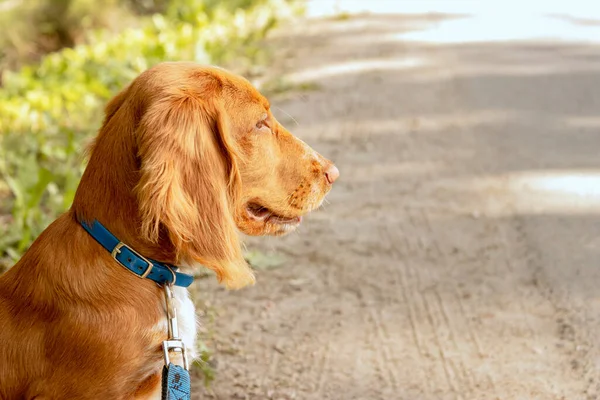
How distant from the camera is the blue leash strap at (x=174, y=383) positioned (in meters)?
2.42

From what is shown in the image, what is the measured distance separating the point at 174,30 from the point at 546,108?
523cm

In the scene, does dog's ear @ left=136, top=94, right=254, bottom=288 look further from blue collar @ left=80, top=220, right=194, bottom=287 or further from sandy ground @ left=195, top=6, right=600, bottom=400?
sandy ground @ left=195, top=6, right=600, bottom=400

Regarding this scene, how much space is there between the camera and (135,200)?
2602 mm

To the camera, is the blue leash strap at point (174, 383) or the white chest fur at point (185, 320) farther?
the white chest fur at point (185, 320)

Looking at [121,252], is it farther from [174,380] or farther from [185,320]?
[174,380]

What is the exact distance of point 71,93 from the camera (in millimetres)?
7223

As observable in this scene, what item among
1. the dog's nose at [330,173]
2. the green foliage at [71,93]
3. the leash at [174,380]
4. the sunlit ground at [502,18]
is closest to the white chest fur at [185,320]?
the leash at [174,380]

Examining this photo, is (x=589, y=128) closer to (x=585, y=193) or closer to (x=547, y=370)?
(x=585, y=193)

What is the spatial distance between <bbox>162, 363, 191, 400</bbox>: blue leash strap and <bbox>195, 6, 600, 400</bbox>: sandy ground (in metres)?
1.13

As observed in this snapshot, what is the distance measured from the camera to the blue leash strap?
7.93ft

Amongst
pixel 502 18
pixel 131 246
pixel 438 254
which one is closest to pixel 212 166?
pixel 131 246

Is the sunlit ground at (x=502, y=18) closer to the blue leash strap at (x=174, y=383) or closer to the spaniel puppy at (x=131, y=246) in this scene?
the spaniel puppy at (x=131, y=246)

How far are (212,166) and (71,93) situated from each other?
16.5 feet

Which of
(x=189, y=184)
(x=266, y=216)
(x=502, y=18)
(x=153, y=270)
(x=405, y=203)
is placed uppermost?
(x=189, y=184)
